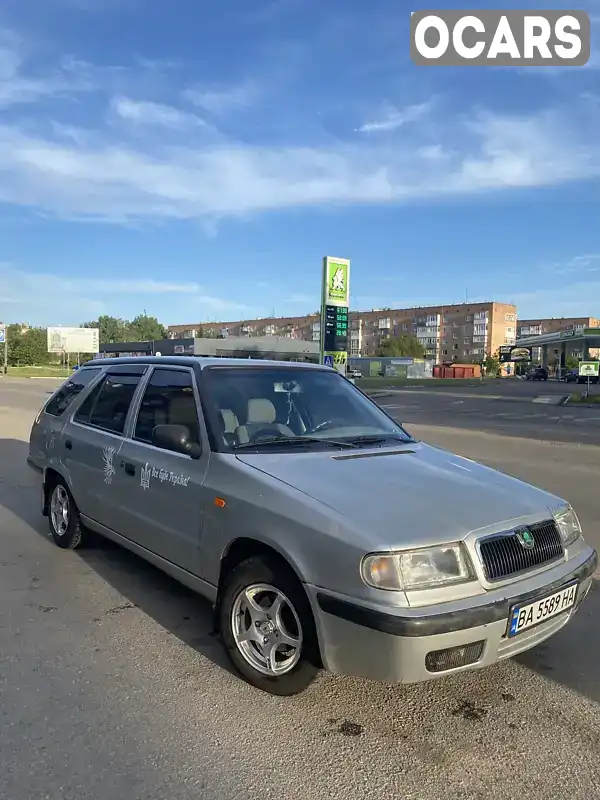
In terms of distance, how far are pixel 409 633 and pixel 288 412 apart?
186 centimetres

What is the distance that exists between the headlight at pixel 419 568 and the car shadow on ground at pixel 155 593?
1228 mm

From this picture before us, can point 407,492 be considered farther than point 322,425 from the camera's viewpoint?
No

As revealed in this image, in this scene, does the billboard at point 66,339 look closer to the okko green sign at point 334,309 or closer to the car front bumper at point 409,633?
the okko green sign at point 334,309

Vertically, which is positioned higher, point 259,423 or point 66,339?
point 66,339

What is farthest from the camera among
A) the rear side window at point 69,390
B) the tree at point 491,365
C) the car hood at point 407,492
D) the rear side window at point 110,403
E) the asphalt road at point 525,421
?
the tree at point 491,365

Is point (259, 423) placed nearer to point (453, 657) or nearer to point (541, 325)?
point (453, 657)

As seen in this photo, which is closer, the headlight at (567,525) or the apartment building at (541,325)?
the headlight at (567,525)

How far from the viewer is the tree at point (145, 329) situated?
12625cm

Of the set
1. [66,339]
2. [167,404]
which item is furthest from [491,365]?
[167,404]

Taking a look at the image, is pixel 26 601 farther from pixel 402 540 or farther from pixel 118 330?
pixel 118 330

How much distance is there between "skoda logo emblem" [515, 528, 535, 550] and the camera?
2910 millimetres

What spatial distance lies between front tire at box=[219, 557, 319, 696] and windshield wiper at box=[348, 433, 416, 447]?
1.14 m

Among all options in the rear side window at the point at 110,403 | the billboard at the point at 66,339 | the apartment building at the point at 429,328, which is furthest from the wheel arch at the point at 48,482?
the apartment building at the point at 429,328

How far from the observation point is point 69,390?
5770mm
